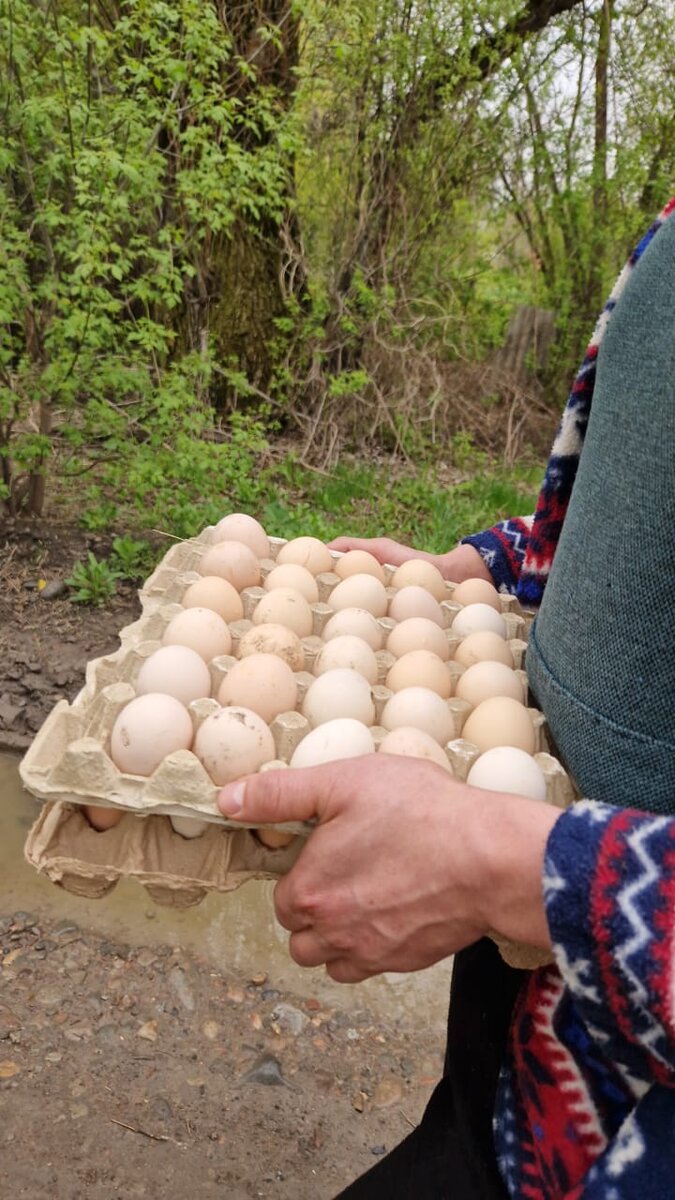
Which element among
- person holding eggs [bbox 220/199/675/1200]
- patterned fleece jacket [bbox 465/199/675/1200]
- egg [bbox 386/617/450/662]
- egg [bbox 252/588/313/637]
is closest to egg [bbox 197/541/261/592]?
egg [bbox 252/588/313/637]

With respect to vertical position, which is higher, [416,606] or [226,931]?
[416,606]

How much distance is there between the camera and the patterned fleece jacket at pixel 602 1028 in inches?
32.0

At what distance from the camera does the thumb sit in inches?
40.1

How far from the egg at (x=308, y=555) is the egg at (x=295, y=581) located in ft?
0.18

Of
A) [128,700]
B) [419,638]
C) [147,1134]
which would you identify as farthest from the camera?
[147,1134]

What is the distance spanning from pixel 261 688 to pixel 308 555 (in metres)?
0.51

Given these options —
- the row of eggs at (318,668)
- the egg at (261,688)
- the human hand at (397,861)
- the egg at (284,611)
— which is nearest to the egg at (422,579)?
the row of eggs at (318,668)

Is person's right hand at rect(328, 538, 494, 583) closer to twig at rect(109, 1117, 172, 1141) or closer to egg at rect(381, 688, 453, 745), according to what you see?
egg at rect(381, 688, 453, 745)

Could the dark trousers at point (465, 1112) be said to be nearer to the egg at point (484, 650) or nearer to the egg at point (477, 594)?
the egg at point (484, 650)

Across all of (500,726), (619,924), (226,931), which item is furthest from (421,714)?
(226,931)

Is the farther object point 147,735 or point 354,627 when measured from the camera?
point 354,627

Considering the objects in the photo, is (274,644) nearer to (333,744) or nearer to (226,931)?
(333,744)

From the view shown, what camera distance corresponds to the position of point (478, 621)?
1.61 meters

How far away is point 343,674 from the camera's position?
1371 mm
